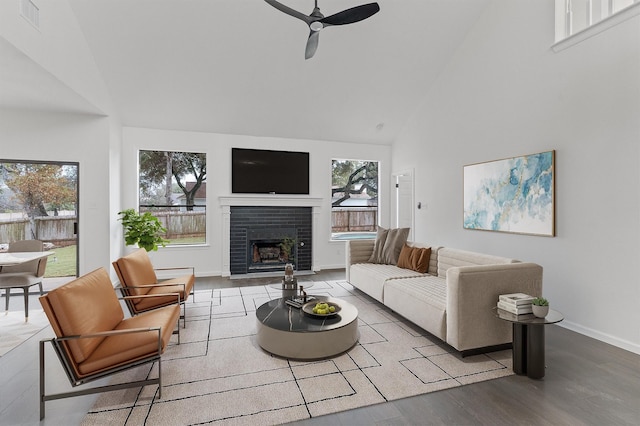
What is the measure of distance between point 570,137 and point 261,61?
4.31m

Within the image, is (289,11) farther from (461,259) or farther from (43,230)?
(43,230)

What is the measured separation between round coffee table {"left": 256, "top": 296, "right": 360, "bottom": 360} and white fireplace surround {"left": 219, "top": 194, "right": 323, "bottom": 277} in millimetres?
3377

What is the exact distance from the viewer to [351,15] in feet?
10.9

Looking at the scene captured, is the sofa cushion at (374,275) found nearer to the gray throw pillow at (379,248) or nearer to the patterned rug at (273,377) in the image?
the gray throw pillow at (379,248)

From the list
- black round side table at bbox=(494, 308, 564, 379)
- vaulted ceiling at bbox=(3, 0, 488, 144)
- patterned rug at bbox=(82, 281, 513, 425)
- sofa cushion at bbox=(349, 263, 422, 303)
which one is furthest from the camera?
vaulted ceiling at bbox=(3, 0, 488, 144)

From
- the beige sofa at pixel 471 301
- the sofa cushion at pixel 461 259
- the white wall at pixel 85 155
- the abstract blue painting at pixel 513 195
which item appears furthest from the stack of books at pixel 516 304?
the white wall at pixel 85 155

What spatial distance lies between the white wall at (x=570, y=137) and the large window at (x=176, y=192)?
4.75 metres

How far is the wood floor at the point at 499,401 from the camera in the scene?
2080mm

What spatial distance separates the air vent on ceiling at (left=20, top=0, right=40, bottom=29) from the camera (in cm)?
306

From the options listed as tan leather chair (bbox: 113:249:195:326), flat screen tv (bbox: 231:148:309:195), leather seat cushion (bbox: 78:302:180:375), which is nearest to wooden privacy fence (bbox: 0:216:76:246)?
tan leather chair (bbox: 113:249:195:326)

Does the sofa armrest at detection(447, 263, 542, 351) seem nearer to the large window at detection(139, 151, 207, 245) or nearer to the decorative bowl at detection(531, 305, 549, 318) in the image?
the decorative bowl at detection(531, 305, 549, 318)

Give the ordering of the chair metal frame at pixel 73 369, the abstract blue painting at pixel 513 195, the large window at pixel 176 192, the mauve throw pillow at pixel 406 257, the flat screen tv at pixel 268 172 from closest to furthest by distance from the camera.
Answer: the chair metal frame at pixel 73 369 < the abstract blue painting at pixel 513 195 < the mauve throw pillow at pixel 406 257 < the large window at pixel 176 192 < the flat screen tv at pixel 268 172

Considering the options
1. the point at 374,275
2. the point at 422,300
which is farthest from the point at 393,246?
the point at 422,300

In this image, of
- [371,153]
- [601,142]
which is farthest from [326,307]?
[371,153]
